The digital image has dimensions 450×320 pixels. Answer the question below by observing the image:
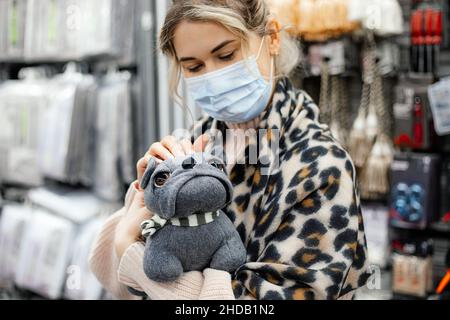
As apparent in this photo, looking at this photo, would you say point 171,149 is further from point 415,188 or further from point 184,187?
point 415,188

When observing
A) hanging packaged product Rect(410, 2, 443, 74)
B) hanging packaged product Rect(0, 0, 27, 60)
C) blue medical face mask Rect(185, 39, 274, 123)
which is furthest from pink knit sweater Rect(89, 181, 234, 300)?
hanging packaged product Rect(0, 0, 27, 60)

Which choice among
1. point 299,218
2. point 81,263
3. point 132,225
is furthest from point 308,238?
point 81,263

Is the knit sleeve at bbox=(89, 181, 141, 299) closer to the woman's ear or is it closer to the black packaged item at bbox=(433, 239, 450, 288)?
the woman's ear

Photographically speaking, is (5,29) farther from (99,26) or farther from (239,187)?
(239,187)

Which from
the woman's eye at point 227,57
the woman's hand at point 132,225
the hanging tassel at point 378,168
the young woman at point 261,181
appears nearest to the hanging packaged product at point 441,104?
the hanging tassel at point 378,168

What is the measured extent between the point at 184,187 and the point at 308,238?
234mm

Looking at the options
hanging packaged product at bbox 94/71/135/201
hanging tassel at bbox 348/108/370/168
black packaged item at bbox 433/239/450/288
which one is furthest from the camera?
hanging tassel at bbox 348/108/370/168

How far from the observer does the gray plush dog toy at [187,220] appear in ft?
2.62

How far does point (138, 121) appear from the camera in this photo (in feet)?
7.03

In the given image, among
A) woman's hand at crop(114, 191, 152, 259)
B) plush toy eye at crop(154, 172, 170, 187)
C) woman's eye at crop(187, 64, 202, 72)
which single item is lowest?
woman's hand at crop(114, 191, 152, 259)

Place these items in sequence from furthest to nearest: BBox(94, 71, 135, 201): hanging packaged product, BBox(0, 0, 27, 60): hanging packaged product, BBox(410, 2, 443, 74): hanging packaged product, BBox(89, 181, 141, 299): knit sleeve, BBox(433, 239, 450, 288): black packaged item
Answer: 1. BBox(0, 0, 27, 60): hanging packaged product
2. BBox(433, 239, 450, 288): black packaged item
3. BBox(410, 2, 443, 74): hanging packaged product
4. BBox(94, 71, 135, 201): hanging packaged product
5. BBox(89, 181, 141, 299): knit sleeve

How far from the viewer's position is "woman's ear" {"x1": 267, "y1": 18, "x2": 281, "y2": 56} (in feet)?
3.24

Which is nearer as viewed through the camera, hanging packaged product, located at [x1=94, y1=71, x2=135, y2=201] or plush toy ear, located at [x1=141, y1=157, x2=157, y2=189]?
plush toy ear, located at [x1=141, y1=157, x2=157, y2=189]

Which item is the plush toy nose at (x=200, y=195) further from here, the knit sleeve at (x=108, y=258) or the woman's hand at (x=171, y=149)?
the knit sleeve at (x=108, y=258)
